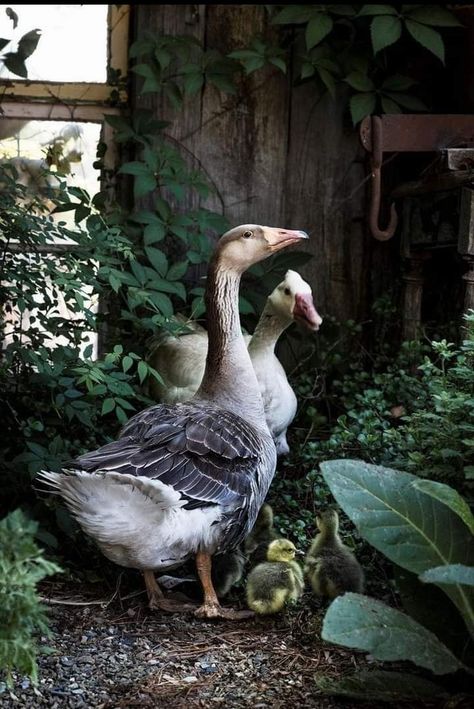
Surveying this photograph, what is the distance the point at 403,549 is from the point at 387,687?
0.42 meters

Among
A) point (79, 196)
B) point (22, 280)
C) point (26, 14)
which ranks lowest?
point (22, 280)

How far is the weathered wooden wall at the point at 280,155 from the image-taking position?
19.0 ft

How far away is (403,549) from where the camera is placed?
3045 millimetres

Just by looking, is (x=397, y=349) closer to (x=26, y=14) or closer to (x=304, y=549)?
(x=304, y=549)

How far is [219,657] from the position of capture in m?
3.47

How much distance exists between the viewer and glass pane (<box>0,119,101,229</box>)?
5.80 metres

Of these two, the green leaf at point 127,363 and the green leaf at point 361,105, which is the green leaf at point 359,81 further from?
the green leaf at point 127,363

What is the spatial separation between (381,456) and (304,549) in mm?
538

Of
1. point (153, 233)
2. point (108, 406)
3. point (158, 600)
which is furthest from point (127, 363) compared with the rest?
point (153, 233)

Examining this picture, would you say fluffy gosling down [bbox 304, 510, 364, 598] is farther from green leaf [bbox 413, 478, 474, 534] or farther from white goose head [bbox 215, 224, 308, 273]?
white goose head [bbox 215, 224, 308, 273]

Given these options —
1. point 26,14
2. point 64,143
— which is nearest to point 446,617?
point 64,143

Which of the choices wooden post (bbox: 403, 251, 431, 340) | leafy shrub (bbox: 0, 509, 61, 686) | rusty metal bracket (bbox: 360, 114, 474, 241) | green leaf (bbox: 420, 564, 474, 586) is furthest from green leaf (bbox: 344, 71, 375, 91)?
leafy shrub (bbox: 0, 509, 61, 686)

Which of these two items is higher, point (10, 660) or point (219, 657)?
point (10, 660)

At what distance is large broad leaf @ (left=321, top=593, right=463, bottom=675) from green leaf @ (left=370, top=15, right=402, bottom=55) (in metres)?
3.36
